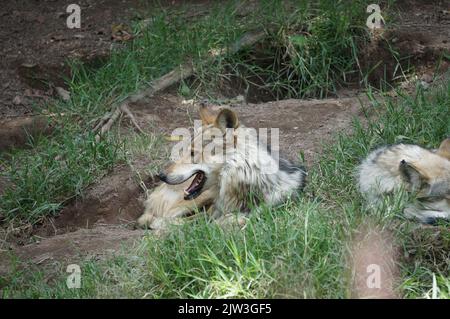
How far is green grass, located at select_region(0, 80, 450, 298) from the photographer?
5.77 metres

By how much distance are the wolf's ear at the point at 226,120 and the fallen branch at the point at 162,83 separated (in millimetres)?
1892

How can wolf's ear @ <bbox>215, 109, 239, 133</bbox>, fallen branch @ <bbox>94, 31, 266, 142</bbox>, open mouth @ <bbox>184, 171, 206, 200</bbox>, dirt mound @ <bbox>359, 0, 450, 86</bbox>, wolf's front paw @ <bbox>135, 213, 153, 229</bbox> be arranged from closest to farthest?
1. wolf's ear @ <bbox>215, 109, 239, 133</bbox>
2. open mouth @ <bbox>184, 171, 206, 200</bbox>
3. wolf's front paw @ <bbox>135, 213, 153, 229</bbox>
4. fallen branch @ <bbox>94, 31, 266, 142</bbox>
5. dirt mound @ <bbox>359, 0, 450, 86</bbox>

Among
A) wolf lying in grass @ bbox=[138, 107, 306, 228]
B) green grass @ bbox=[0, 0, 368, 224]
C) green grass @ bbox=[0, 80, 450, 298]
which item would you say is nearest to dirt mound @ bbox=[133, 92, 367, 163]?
green grass @ bbox=[0, 0, 368, 224]

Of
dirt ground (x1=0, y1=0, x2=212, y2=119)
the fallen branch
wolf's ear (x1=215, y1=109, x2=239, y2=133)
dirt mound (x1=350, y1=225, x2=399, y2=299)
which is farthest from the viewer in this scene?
dirt ground (x1=0, y1=0, x2=212, y2=119)

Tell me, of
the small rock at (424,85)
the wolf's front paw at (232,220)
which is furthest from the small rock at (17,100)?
the small rock at (424,85)

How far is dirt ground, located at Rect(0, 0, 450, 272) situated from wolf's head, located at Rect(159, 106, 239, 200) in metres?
0.59

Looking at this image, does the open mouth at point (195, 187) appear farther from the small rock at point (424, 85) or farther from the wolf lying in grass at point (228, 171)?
the small rock at point (424, 85)

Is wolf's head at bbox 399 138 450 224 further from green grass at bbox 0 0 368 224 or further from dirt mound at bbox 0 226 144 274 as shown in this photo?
green grass at bbox 0 0 368 224

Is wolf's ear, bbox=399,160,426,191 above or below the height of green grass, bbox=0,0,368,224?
below

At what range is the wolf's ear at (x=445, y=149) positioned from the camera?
24.2 feet

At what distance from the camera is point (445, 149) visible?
24.4 feet
